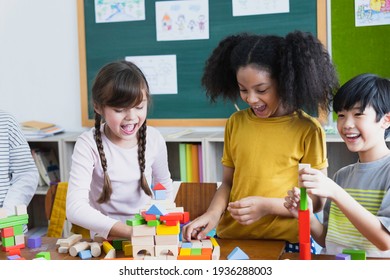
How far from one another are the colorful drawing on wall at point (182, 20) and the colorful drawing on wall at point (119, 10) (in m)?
0.11

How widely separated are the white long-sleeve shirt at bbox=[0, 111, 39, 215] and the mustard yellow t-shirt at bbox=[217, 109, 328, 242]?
66cm

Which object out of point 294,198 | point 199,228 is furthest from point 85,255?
point 294,198

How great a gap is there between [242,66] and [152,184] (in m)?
0.57

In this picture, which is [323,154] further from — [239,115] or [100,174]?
[100,174]

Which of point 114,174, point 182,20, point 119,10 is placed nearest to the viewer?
point 114,174

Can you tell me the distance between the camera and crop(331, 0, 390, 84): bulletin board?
8.89 ft

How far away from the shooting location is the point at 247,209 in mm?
1310

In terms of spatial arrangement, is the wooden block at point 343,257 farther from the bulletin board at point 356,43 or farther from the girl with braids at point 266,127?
the bulletin board at point 356,43

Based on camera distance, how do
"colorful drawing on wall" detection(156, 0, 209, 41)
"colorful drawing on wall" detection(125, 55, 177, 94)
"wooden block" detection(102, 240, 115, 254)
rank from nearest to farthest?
1. "wooden block" detection(102, 240, 115, 254)
2. "colorful drawing on wall" detection(156, 0, 209, 41)
3. "colorful drawing on wall" detection(125, 55, 177, 94)

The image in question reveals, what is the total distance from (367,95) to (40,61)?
8.31 ft

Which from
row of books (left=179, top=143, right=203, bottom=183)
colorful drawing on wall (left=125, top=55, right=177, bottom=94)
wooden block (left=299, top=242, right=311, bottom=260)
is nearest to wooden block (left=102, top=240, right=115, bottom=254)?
wooden block (left=299, top=242, right=311, bottom=260)

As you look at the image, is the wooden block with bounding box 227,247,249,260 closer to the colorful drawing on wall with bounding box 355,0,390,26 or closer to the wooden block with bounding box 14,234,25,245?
the wooden block with bounding box 14,234,25,245

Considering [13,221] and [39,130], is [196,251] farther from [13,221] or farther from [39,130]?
[39,130]

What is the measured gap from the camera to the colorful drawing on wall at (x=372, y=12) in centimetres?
268
